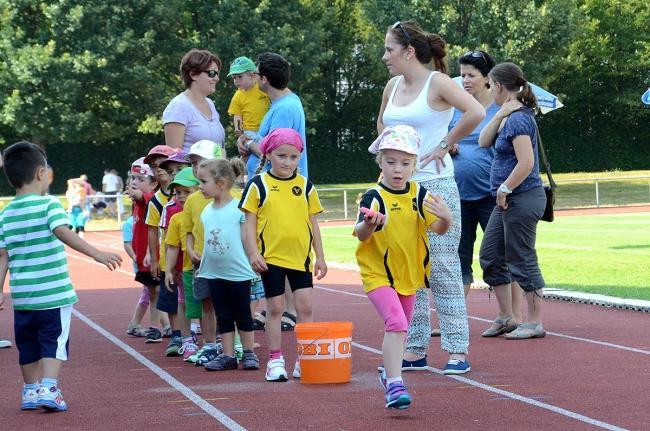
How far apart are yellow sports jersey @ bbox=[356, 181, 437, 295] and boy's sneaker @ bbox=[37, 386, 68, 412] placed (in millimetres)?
1831

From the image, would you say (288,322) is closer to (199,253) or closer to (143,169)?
(143,169)

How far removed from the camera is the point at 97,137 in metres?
47.4

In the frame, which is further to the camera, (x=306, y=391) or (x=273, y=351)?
(x=273, y=351)

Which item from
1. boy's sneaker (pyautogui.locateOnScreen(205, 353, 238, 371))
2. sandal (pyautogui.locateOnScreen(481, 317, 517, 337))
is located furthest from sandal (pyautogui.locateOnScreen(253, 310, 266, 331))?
boy's sneaker (pyautogui.locateOnScreen(205, 353, 238, 371))

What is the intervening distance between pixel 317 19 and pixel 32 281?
4624 centimetres

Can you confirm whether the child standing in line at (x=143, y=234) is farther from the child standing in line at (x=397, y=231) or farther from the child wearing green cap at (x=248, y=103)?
the child standing in line at (x=397, y=231)

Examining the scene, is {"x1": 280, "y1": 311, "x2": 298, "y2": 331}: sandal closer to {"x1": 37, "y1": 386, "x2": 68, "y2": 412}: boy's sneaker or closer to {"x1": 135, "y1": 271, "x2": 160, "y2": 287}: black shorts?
{"x1": 135, "y1": 271, "x2": 160, "y2": 287}: black shorts

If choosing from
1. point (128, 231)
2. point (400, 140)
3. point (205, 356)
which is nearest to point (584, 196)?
point (128, 231)

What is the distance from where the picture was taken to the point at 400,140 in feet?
22.5

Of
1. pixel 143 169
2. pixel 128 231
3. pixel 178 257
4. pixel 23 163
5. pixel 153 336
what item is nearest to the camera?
pixel 23 163

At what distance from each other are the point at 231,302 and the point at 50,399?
71.1 inches

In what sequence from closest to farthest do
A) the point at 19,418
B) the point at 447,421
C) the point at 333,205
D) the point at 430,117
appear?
the point at 447,421 < the point at 19,418 < the point at 430,117 < the point at 333,205

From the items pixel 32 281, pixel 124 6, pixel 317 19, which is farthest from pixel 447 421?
pixel 317 19

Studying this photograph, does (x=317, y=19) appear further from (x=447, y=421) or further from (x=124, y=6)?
(x=447, y=421)
